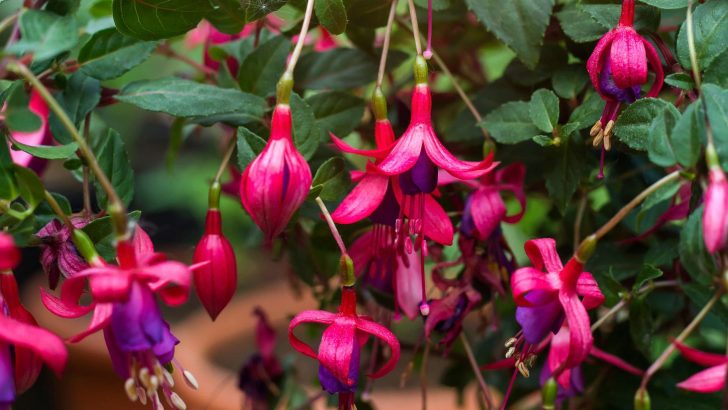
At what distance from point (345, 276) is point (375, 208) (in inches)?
1.8

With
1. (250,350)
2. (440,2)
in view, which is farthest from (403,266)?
(250,350)

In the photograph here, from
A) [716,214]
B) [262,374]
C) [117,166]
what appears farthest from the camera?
[262,374]

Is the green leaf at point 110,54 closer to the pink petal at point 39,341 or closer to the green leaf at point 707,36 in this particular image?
the pink petal at point 39,341

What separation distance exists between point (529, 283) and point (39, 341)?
26cm

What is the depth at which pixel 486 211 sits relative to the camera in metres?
0.58

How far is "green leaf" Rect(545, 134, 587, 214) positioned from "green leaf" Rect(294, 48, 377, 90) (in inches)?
6.8

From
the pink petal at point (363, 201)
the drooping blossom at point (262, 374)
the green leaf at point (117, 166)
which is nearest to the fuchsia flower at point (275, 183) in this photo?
the pink petal at point (363, 201)

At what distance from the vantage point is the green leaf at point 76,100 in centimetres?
59

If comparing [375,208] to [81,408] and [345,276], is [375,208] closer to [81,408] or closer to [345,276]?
[345,276]

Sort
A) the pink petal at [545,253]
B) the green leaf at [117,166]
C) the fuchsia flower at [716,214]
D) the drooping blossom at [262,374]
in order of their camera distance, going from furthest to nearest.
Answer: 1. the drooping blossom at [262,374]
2. the green leaf at [117,166]
3. the pink petal at [545,253]
4. the fuchsia flower at [716,214]

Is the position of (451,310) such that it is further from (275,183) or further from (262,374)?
(262,374)

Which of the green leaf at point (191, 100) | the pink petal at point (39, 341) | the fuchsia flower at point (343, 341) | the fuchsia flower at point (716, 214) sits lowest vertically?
the fuchsia flower at point (343, 341)

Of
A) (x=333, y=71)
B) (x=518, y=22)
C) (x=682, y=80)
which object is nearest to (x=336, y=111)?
(x=333, y=71)

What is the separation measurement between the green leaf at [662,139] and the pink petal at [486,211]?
158mm
